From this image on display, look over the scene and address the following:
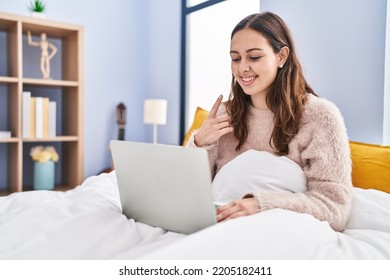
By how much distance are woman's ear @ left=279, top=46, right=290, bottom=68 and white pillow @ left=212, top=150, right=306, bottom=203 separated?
1.10ft

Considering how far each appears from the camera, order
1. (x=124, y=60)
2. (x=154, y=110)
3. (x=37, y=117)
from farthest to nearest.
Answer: (x=124, y=60)
(x=154, y=110)
(x=37, y=117)

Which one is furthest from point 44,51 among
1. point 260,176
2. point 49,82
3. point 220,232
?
point 220,232

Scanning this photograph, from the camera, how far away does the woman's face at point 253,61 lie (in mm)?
1268

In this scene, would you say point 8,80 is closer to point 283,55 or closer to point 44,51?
point 44,51

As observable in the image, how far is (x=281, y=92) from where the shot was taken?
1288 millimetres

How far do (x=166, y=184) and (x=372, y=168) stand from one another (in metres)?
0.85

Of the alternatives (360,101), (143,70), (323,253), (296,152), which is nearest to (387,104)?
(360,101)

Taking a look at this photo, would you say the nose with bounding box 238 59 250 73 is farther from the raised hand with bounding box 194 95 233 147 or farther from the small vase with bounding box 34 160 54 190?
the small vase with bounding box 34 160 54 190

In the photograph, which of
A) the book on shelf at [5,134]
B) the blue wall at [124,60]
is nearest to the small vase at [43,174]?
the book on shelf at [5,134]

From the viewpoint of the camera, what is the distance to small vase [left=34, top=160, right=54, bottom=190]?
110 inches
